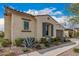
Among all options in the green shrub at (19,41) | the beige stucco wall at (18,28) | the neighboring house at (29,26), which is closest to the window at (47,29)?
the neighboring house at (29,26)

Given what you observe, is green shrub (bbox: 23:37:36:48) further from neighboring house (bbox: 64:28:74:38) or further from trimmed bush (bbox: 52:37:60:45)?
neighboring house (bbox: 64:28:74:38)

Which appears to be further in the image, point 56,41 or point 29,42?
point 56,41

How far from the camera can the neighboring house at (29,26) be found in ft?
17.8

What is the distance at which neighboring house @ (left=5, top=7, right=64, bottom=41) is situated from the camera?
5438 mm

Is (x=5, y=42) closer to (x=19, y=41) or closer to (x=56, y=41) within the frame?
(x=19, y=41)

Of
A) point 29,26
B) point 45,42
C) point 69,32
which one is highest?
point 29,26

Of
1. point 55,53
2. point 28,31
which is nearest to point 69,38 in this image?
point 55,53

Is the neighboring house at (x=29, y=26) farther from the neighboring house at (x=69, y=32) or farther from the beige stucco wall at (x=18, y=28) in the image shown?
the neighboring house at (x=69, y=32)

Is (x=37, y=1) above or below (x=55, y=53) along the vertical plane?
above

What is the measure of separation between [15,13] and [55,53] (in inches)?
48.5

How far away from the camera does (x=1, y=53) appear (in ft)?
17.5

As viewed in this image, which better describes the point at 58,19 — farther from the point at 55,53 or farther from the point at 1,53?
the point at 1,53

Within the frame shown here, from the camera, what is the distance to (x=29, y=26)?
559 centimetres

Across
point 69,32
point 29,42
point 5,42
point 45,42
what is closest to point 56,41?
point 45,42
